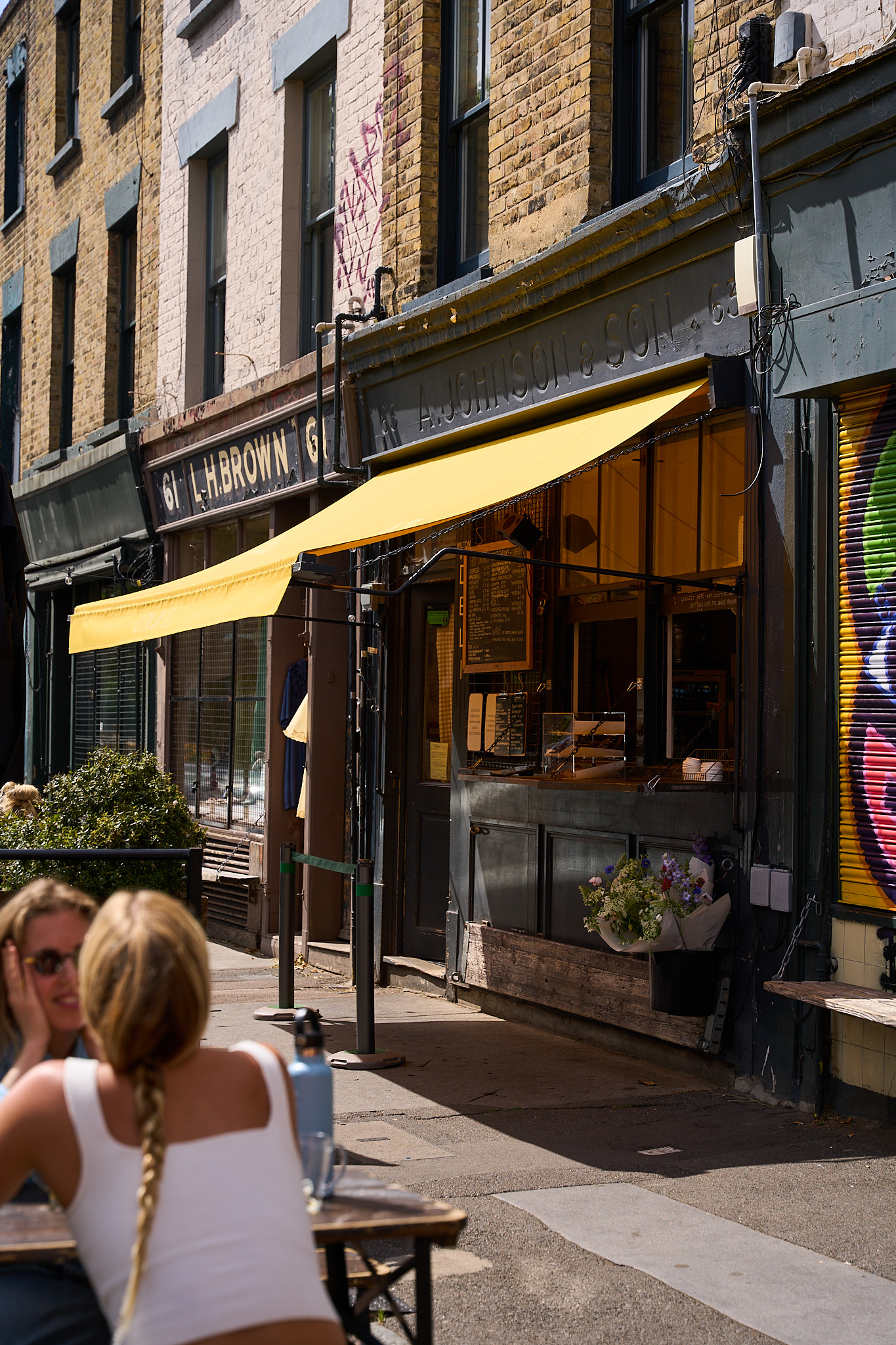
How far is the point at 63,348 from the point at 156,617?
36.0 ft

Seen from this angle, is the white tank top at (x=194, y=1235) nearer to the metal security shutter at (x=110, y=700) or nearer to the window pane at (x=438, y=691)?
the window pane at (x=438, y=691)

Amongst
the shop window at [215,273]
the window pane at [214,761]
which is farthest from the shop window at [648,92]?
the window pane at [214,761]

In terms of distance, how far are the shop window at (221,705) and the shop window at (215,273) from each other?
164cm

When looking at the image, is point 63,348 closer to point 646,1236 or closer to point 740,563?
point 740,563

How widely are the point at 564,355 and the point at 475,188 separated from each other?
2431 mm

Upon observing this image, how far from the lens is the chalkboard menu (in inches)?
375

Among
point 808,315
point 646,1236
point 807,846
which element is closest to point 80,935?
point 646,1236

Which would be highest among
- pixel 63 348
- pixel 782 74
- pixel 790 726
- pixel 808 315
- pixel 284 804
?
pixel 63 348

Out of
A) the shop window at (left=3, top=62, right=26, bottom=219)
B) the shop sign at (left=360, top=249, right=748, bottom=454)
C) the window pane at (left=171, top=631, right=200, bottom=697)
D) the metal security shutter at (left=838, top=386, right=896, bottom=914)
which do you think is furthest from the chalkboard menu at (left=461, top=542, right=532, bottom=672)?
the shop window at (left=3, top=62, right=26, bottom=219)

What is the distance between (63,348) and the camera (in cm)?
1911

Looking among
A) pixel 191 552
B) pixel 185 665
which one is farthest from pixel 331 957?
pixel 191 552

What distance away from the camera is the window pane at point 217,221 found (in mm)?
14547

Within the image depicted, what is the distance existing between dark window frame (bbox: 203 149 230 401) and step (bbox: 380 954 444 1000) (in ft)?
21.3

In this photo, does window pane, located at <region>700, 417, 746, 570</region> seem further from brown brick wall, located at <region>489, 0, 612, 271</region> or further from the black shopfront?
brown brick wall, located at <region>489, 0, 612, 271</region>
